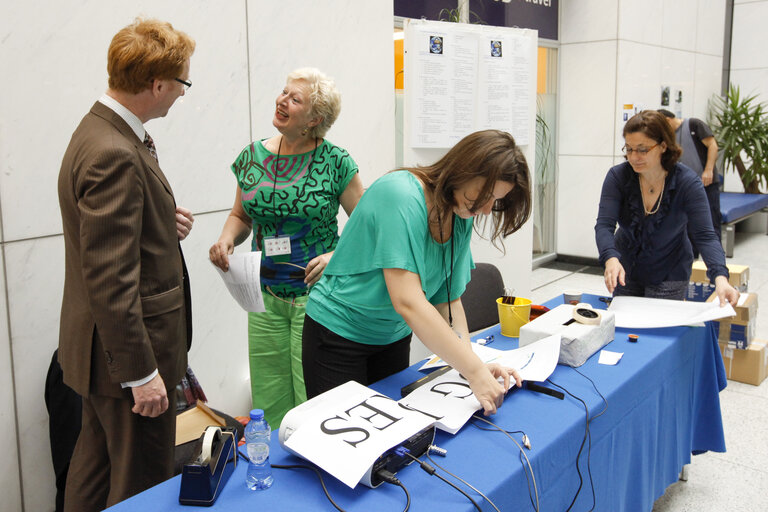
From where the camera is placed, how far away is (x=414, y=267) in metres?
1.52

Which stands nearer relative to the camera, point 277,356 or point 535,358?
point 535,358

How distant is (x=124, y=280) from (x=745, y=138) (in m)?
8.38

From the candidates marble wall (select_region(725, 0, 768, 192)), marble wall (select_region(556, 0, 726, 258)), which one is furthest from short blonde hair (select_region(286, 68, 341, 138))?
marble wall (select_region(725, 0, 768, 192))

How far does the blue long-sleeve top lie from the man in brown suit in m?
1.69

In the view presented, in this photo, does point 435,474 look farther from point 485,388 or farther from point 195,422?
point 195,422

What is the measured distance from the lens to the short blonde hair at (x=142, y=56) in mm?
1517

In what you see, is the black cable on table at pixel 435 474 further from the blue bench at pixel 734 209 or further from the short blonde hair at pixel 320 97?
the blue bench at pixel 734 209

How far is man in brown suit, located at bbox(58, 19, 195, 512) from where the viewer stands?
145 centimetres

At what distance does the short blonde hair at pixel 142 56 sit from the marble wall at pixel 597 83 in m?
5.55

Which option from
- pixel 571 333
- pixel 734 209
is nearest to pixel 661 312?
pixel 571 333

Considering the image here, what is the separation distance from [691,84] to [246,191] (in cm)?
721

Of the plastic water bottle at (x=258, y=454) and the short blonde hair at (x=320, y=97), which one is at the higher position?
the short blonde hair at (x=320, y=97)

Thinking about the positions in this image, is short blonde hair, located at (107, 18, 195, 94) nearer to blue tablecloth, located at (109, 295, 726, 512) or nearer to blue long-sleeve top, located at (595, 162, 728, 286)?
blue tablecloth, located at (109, 295, 726, 512)

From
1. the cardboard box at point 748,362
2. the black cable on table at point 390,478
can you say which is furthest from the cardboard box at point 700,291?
the black cable on table at point 390,478
